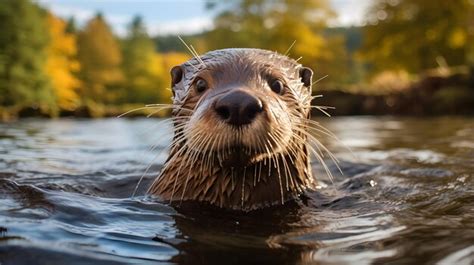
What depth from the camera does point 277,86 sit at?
3.52 m

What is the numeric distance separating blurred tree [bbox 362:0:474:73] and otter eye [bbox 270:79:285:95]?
24390mm

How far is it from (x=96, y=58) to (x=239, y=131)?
40.0 m

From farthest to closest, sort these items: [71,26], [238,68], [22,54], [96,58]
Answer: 1. [71,26]
2. [96,58]
3. [22,54]
4. [238,68]

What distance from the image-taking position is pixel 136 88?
157ft

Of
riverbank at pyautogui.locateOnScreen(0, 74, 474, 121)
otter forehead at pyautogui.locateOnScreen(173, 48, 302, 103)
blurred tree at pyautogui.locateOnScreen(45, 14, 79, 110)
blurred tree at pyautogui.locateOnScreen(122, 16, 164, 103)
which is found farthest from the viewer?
blurred tree at pyautogui.locateOnScreen(122, 16, 164, 103)

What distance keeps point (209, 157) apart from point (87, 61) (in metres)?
39.5

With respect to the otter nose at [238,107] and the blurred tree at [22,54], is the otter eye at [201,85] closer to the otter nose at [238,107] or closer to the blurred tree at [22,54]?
the otter nose at [238,107]

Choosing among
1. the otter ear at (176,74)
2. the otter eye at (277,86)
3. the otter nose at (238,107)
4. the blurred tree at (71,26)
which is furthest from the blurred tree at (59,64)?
the otter nose at (238,107)

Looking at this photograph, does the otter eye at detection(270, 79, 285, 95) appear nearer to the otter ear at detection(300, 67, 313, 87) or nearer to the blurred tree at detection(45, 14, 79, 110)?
the otter ear at detection(300, 67, 313, 87)

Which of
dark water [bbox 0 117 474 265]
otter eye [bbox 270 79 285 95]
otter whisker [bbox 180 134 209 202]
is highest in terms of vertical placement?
otter eye [bbox 270 79 285 95]

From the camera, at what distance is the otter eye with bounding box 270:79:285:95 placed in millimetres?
3500

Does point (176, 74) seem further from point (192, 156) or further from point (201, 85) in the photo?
point (192, 156)

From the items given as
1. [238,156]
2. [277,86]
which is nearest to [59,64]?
[277,86]

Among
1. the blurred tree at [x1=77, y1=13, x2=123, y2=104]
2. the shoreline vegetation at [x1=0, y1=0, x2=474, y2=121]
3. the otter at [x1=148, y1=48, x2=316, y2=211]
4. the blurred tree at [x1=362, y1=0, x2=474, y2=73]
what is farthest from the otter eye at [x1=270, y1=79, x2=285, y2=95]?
the blurred tree at [x1=77, y1=13, x2=123, y2=104]
